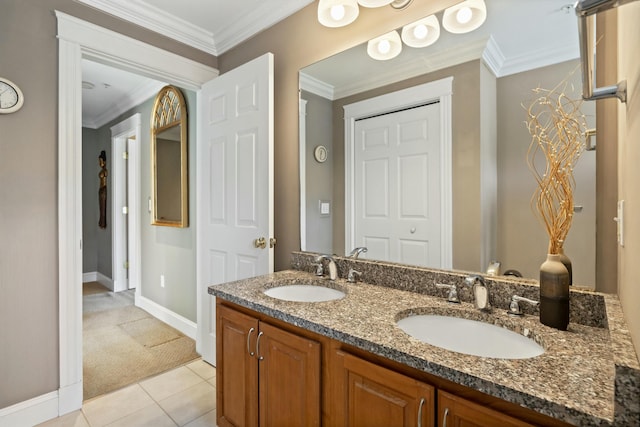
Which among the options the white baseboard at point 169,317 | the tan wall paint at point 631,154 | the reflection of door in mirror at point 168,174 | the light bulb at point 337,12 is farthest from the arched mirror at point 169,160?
the tan wall paint at point 631,154

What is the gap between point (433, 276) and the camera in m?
1.39

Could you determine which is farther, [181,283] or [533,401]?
[181,283]

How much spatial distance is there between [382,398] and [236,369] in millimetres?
782

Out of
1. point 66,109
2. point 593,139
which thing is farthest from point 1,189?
point 593,139

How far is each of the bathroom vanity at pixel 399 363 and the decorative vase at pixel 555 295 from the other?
0.03 m

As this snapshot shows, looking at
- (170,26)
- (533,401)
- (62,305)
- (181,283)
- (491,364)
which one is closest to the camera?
(533,401)

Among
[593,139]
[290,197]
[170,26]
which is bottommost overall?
[290,197]

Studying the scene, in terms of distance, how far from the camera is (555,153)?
1.10m

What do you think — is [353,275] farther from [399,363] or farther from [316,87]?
[316,87]

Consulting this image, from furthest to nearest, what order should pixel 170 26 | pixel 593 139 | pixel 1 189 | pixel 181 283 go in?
pixel 181 283 < pixel 170 26 < pixel 1 189 < pixel 593 139

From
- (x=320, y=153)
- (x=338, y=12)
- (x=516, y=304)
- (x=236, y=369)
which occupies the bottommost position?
(x=236, y=369)

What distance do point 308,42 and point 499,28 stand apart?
1108 millimetres

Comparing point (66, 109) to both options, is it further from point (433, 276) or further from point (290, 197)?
point (433, 276)

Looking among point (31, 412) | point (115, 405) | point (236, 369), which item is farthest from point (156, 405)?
point (236, 369)
